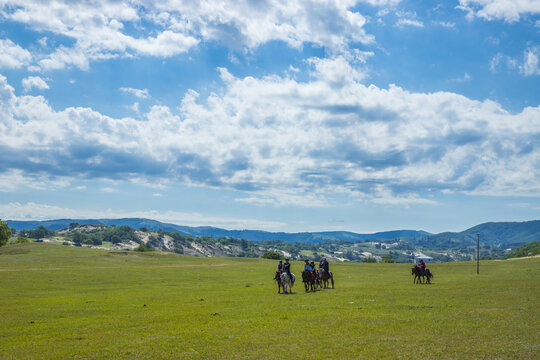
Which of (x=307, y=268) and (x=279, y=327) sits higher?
(x=307, y=268)

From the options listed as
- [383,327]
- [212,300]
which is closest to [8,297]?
[212,300]

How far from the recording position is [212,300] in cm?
3381

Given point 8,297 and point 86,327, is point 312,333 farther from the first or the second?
point 8,297

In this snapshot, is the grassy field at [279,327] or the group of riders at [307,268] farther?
the group of riders at [307,268]

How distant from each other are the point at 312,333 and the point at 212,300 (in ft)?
54.6

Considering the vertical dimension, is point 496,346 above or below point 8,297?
above

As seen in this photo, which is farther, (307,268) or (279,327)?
(307,268)

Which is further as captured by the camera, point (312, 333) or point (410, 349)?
point (312, 333)

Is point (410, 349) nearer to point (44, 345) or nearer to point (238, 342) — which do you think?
point (238, 342)

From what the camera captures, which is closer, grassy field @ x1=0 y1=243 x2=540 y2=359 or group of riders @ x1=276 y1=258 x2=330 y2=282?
grassy field @ x1=0 y1=243 x2=540 y2=359

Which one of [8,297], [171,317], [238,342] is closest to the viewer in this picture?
[238,342]

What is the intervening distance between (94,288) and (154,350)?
36.9m

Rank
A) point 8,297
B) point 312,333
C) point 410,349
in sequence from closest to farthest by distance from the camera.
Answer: point 410,349 < point 312,333 < point 8,297

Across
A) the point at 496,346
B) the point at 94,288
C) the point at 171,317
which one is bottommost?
the point at 94,288
